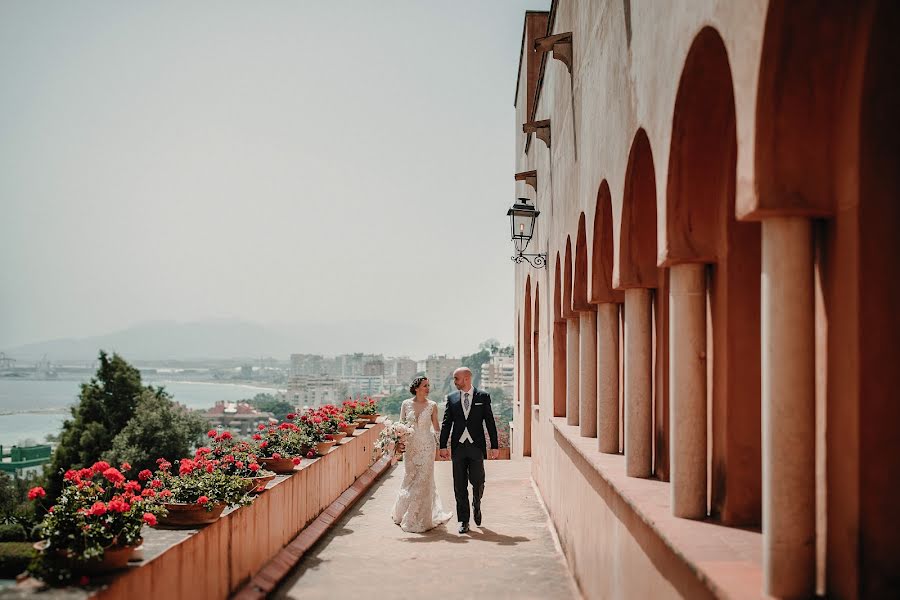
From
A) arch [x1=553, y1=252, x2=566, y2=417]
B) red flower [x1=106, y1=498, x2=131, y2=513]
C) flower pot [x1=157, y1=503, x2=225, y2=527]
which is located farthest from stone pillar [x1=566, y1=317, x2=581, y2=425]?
red flower [x1=106, y1=498, x2=131, y2=513]

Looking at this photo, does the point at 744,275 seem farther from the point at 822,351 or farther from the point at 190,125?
the point at 190,125

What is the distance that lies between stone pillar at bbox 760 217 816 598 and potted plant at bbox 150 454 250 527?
4488 millimetres

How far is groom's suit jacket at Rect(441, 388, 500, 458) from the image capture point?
10.7 m

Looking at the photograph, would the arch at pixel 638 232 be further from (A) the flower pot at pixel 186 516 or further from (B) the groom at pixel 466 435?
(B) the groom at pixel 466 435

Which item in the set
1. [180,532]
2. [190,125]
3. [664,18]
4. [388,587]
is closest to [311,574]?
[388,587]

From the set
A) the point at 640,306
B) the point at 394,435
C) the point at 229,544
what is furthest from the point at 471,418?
the point at 640,306

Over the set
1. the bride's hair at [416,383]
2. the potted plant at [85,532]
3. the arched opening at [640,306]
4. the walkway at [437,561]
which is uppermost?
the arched opening at [640,306]

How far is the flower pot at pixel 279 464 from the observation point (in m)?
9.52

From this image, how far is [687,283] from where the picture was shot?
4977 millimetres

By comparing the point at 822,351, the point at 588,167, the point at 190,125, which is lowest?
the point at 822,351

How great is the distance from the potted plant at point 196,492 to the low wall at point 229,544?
0.37ft

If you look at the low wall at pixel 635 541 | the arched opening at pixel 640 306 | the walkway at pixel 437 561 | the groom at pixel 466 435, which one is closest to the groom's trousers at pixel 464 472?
the groom at pixel 466 435

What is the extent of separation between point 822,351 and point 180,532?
483 centimetres

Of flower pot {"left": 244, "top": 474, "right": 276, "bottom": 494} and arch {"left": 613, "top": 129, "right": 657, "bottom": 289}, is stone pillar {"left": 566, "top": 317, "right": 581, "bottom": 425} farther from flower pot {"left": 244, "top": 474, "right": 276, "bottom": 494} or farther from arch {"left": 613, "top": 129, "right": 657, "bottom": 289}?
arch {"left": 613, "top": 129, "right": 657, "bottom": 289}
